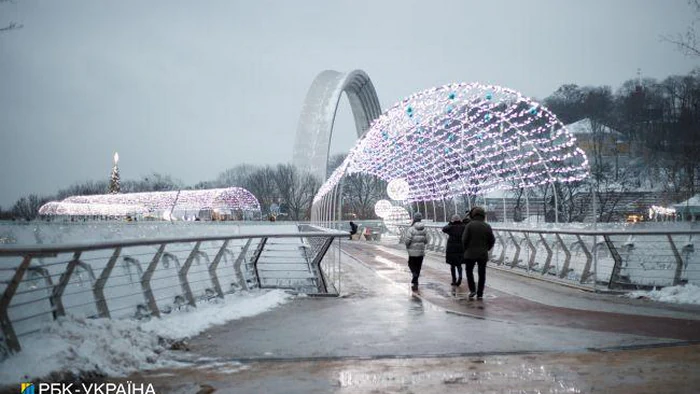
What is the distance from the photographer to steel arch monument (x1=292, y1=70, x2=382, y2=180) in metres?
81.7

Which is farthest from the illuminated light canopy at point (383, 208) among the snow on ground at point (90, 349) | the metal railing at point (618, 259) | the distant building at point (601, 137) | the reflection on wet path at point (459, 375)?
the reflection on wet path at point (459, 375)

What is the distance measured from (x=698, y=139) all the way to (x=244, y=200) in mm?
42713

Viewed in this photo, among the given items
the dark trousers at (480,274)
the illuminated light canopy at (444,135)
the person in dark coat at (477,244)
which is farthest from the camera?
the illuminated light canopy at (444,135)

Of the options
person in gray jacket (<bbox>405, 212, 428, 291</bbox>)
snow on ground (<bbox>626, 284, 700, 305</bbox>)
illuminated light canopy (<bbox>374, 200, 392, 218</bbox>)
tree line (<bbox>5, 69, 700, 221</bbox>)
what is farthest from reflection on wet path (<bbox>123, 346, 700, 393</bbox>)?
illuminated light canopy (<bbox>374, 200, 392, 218</bbox>)

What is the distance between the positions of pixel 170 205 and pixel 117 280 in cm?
6692

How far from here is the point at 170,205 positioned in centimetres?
7319

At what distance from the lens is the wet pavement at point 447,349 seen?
5152 millimetres

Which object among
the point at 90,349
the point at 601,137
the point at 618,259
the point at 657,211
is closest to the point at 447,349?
the point at 90,349

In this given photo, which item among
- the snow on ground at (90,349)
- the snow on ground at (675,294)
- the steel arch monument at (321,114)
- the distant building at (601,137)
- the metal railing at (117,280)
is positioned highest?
the steel arch monument at (321,114)

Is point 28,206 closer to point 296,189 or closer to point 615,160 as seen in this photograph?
point 296,189

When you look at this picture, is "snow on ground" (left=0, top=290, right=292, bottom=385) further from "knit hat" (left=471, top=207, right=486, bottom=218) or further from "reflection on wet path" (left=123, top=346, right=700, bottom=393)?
"knit hat" (left=471, top=207, right=486, bottom=218)

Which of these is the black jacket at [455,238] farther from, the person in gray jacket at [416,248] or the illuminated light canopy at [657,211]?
the illuminated light canopy at [657,211]

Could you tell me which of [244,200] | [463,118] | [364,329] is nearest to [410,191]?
[463,118]

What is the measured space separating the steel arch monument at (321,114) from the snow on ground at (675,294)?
68.5 m
